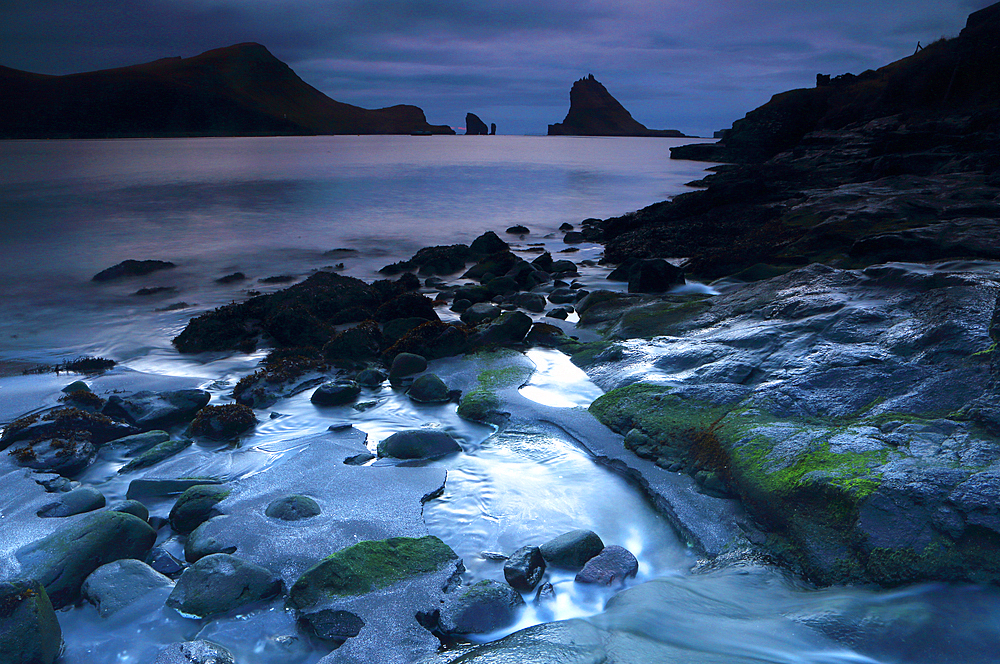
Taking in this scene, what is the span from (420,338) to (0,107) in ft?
212

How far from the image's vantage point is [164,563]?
10.2 feet

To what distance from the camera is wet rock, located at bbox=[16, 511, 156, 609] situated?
9.28 ft

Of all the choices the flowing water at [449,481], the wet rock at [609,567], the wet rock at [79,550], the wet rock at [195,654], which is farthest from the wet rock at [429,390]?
the wet rock at [195,654]

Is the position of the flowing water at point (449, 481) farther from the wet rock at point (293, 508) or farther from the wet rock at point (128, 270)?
the wet rock at point (293, 508)

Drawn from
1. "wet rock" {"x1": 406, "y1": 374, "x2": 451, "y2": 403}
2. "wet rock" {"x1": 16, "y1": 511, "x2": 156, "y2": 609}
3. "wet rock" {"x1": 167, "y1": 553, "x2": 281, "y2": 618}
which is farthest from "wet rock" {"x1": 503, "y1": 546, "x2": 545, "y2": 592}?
"wet rock" {"x1": 406, "y1": 374, "x2": 451, "y2": 403}

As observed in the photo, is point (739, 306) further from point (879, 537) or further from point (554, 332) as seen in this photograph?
point (879, 537)

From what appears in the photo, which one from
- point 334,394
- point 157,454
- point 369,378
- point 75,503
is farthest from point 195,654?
point 369,378

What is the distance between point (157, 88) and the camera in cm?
8338

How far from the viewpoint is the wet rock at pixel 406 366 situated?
612 cm

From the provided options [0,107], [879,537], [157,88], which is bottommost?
[879,537]

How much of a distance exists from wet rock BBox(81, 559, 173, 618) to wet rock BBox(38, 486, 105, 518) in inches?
33.8

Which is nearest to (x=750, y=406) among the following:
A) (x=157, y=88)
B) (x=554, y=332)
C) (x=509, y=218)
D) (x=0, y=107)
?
(x=554, y=332)

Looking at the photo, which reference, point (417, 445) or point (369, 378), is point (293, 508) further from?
point (369, 378)

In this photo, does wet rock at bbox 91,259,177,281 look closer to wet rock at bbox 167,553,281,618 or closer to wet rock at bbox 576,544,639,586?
wet rock at bbox 167,553,281,618
